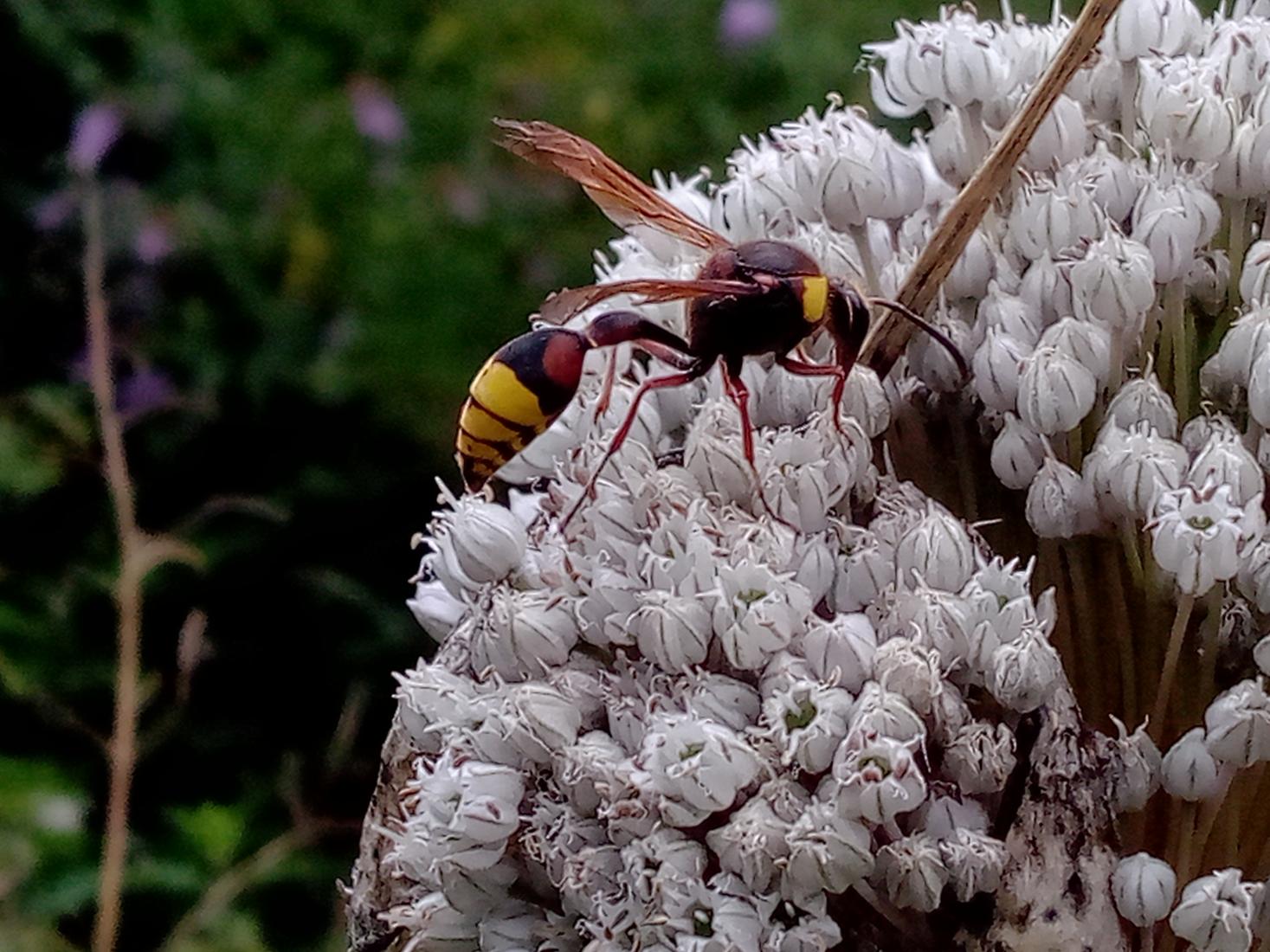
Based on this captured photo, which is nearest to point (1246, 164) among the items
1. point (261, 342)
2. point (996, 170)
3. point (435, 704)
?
point (996, 170)

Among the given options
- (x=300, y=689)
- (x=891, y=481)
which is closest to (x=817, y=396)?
(x=891, y=481)

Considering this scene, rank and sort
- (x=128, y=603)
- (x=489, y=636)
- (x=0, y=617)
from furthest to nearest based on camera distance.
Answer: (x=0, y=617)
(x=128, y=603)
(x=489, y=636)

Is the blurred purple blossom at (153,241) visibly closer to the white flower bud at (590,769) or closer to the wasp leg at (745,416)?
the wasp leg at (745,416)

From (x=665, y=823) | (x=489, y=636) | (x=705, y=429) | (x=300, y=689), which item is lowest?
(x=665, y=823)

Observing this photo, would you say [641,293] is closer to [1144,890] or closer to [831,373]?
[831,373]

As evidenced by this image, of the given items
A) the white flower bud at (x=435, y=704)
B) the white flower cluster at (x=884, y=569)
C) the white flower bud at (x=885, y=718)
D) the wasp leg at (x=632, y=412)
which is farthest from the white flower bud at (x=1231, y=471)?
the white flower bud at (x=435, y=704)

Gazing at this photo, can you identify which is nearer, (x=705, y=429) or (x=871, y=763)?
(x=871, y=763)

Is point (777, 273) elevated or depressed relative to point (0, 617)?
depressed

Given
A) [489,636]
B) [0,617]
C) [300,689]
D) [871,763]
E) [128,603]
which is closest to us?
[871,763]

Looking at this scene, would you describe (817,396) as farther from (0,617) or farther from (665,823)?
(0,617)
